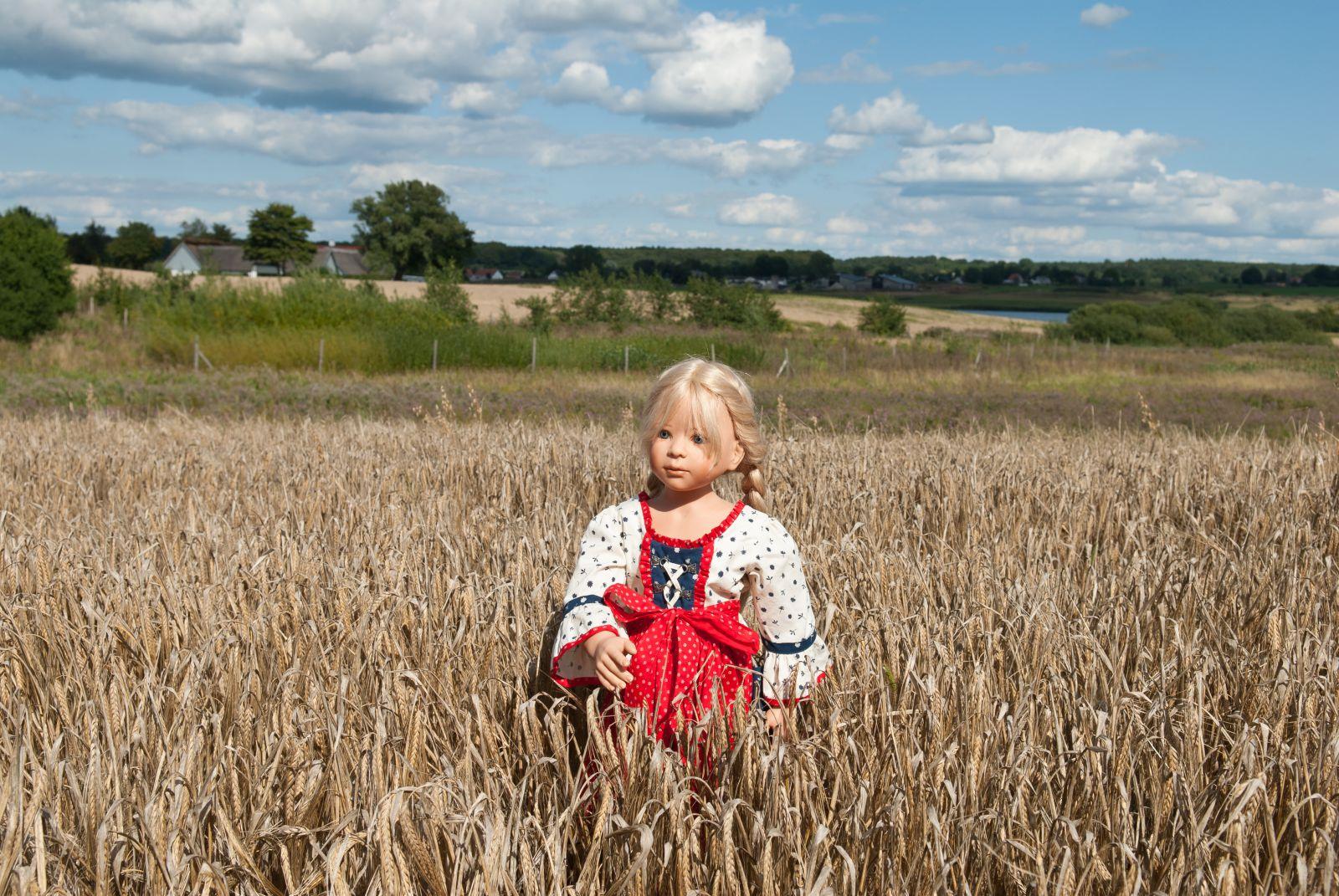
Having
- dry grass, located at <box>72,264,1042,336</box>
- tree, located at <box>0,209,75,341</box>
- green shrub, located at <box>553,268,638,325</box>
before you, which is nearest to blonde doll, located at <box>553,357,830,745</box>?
tree, located at <box>0,209,75,341</box>

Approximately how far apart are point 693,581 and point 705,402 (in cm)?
41

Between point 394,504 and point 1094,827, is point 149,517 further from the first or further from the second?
point 1094,827

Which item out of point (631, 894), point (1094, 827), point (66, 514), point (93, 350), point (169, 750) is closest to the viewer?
point (631, 894)

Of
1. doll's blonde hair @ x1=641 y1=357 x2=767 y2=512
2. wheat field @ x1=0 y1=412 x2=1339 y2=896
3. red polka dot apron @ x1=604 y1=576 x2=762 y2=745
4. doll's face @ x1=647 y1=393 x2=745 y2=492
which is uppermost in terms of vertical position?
doll's blonde hair @ x1=641 y1=357 x2=767 y2=512

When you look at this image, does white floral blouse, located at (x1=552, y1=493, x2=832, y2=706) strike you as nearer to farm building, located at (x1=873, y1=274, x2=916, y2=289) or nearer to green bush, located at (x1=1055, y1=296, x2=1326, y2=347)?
green bush, located at (x1=1055, y1=296, x2=1326, y2=347)

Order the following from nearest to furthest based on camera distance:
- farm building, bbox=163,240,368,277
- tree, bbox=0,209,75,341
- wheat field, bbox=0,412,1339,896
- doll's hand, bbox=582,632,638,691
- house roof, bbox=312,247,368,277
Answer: wheat field, bbox=0,412,1339,896, doll's hand, bbox=582,632,638,691, tree, bbox=0,209,75,341, farm building, bbox=163,240,368,277, house roof, bbox=312,247,368,277

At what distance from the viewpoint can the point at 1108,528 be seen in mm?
5039

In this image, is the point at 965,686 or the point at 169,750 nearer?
the point at 169,750

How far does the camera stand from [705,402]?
2604 millimetres

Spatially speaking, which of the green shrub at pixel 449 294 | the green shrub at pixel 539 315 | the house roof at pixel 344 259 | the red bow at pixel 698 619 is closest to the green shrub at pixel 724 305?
the green shrub at pixel 539 315

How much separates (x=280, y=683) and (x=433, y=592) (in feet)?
2.55

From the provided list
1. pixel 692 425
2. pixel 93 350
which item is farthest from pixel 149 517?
pixel 93 350

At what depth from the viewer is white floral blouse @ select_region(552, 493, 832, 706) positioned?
256 cm

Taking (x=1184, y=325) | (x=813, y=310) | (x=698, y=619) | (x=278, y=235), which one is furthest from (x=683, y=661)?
(x=278, y=235)
